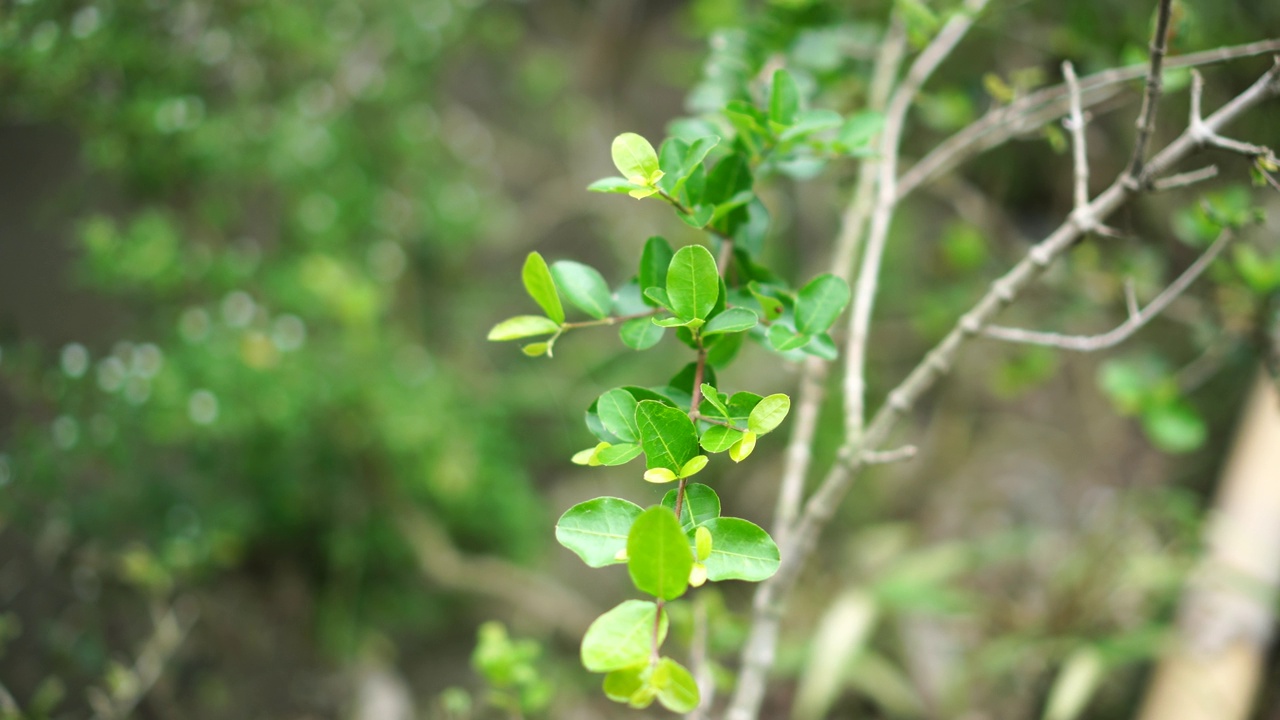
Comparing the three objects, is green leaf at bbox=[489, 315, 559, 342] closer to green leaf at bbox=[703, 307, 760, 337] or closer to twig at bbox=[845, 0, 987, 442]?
green leaf at bbox=[703, 307, 760, 337]

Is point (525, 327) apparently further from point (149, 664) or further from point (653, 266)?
point (149, 664)

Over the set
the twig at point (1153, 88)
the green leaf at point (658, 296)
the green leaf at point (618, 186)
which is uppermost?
the twig at point (1153, 88)

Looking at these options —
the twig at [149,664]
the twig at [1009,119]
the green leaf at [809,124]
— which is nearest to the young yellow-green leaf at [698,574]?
the green leaf at [809,124]

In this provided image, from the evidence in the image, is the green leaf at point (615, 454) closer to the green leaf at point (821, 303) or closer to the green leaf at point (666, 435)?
the green leaf at point (666, 435)

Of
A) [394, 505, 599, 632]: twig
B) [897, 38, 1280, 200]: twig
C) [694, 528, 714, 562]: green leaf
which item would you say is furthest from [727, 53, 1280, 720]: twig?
[394, 505, 599, 632]: twig

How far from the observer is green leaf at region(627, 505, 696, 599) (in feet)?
1.19

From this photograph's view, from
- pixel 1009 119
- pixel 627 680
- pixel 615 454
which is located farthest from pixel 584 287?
pixel 1009 119

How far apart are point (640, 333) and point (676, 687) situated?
22 cm

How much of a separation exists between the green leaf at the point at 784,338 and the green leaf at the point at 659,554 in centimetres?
17

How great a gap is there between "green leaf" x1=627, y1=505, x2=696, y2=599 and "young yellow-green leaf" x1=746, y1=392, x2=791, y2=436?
9 cm

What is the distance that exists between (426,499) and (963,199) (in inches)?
50.8

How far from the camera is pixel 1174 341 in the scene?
1.88 meters

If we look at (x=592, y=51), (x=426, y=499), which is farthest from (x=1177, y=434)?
(x=592, y=51)

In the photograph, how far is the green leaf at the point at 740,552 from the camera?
0.41 meters
